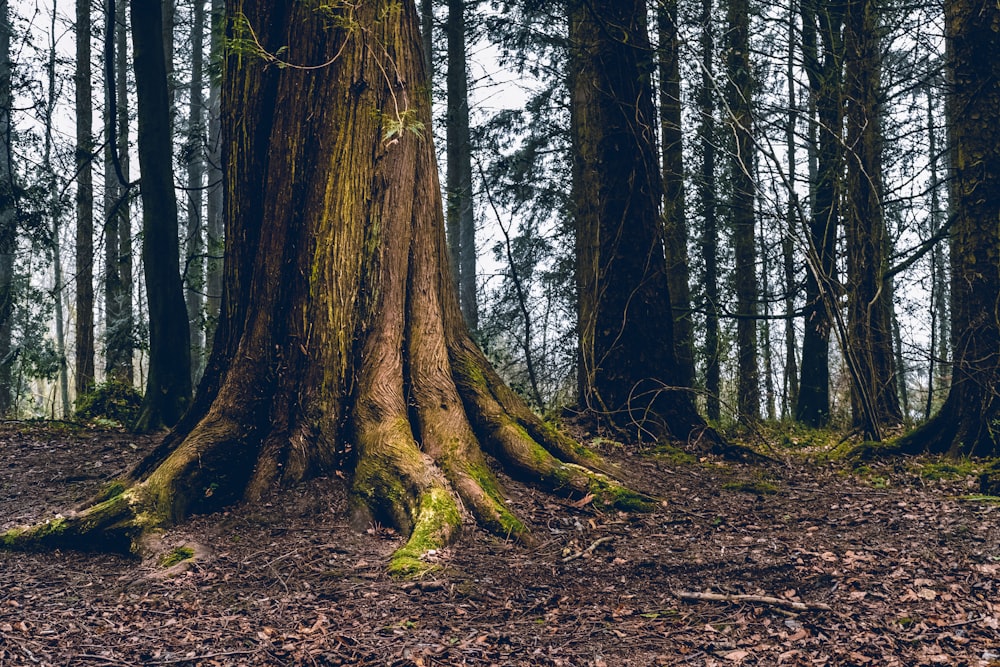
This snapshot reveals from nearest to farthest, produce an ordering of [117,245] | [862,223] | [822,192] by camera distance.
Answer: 1. [862,223]
2. [822,192]
3. [117,245]

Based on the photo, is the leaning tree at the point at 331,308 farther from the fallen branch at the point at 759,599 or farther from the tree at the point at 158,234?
the tree at the point at 158,234

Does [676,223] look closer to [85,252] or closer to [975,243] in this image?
[975,243]

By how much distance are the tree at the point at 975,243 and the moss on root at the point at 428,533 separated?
4.80 m

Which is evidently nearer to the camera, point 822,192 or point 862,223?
point 862,223

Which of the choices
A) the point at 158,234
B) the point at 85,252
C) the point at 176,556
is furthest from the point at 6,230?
the point at 176,556

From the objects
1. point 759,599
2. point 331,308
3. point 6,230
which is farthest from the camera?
point 6,230

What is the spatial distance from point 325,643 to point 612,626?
4.34 feet

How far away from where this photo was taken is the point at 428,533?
4.38m

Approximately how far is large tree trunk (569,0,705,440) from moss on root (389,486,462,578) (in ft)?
11.2

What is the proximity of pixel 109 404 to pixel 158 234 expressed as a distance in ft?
9.08

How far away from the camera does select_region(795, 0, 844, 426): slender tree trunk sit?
791 cm

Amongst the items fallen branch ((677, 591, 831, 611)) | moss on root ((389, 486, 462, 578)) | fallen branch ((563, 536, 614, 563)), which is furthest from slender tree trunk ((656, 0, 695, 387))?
fallen branch ((677, 591, 831, 611))

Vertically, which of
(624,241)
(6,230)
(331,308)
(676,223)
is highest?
(6,230)

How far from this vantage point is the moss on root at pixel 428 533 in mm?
4102
